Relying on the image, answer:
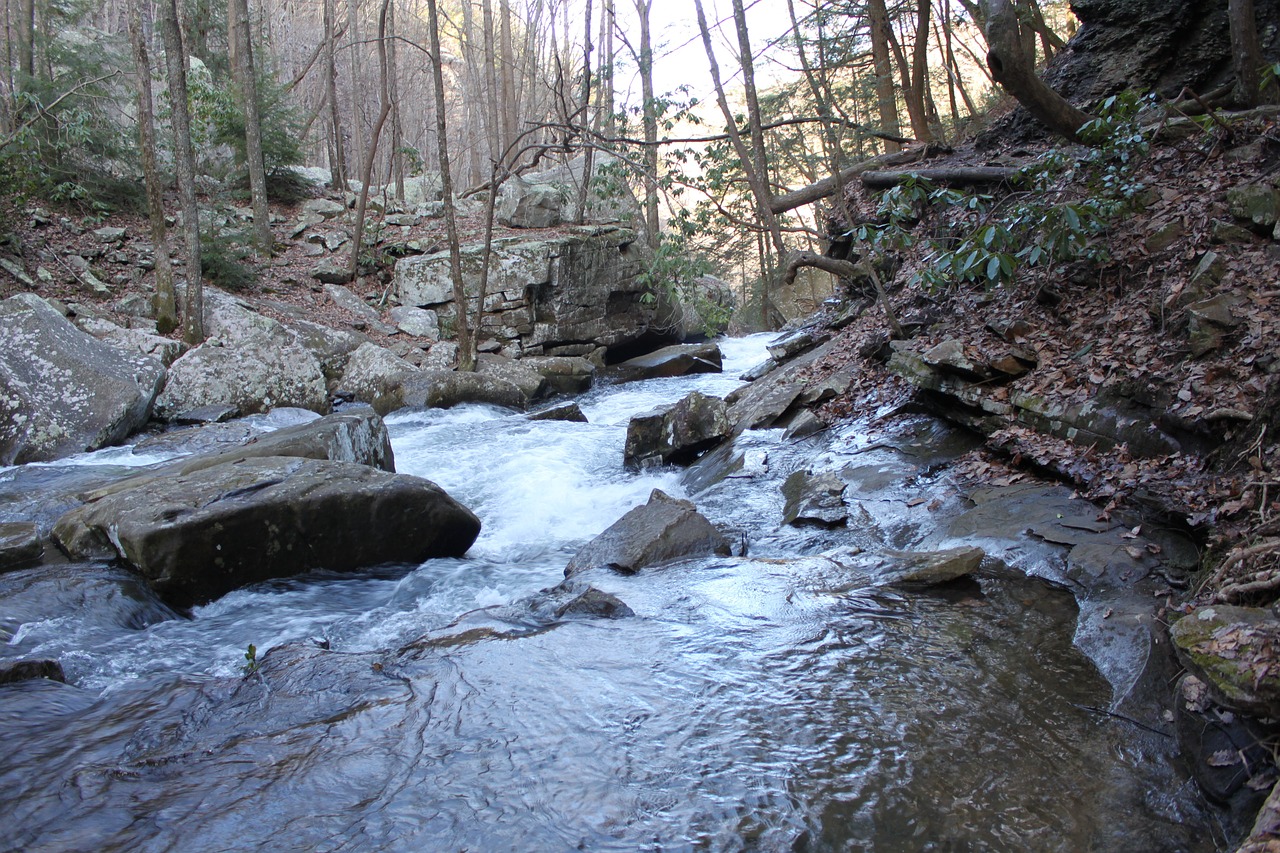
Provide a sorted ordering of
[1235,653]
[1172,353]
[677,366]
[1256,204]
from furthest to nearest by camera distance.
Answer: [677,366] < [1256,204] < [1172,353] < [1235,653]

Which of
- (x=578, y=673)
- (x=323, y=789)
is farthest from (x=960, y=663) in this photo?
(x=323, y=789)

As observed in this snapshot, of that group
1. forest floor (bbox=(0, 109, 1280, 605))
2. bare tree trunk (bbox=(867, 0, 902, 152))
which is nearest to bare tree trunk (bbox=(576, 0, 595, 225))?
bare tree trunk (bbox=(867, 0, 902, 152))

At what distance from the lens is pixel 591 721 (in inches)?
138

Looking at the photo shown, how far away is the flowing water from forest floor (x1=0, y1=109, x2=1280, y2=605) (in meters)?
0.94

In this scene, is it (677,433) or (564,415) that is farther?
(564,415)

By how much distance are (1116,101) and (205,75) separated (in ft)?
61.3

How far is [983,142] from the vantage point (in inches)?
421

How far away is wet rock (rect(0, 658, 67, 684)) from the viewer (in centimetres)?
386

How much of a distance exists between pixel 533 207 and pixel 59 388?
13483mm

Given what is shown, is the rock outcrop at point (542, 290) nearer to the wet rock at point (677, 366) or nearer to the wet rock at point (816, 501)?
the wet rock at point (677, 366)

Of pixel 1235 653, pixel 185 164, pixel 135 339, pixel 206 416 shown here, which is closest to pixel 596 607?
pixel 1235 653

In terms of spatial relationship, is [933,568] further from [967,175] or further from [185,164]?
[185,164]

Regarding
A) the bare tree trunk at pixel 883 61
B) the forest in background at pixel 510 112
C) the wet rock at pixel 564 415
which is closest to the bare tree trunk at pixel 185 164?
the forest in background at pixel 510 112

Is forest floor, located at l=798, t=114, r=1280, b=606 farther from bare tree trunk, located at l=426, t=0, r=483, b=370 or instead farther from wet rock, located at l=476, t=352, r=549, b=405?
bare tree trunk, located at l=426, t=0, r=483, b=370
